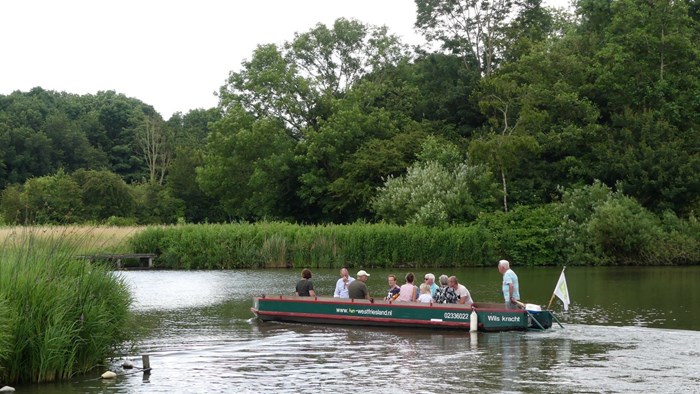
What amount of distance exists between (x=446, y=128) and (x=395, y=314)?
42.9 meters

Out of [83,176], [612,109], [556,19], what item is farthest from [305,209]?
[556,19]

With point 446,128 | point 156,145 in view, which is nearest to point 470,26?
point 446,128

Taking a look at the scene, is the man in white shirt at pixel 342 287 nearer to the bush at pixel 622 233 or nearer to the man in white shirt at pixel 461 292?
the man in white shirt at pixel 461 292

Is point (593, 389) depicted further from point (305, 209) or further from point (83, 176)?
point (83, 176)

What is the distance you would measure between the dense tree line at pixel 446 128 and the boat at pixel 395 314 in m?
27.2

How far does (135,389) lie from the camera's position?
1728cm

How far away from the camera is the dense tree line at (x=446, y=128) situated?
57.8 meters

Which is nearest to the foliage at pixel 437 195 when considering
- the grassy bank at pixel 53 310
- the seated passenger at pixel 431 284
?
the seated passenger at pixel 431 284

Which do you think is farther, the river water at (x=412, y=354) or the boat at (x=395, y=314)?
the boat at (x=395, y=314)

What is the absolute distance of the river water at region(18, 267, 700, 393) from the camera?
1758cm

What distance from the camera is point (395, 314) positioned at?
25.7 metres

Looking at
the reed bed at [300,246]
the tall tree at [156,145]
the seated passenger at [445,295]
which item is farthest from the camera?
the tall tree at [156,145]

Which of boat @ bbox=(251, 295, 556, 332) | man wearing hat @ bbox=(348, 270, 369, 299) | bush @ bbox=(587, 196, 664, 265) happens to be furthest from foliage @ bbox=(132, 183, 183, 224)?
man wearing hat @ bbox=(348, 270, 369, 299)

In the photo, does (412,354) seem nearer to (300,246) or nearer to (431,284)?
(431,284)
